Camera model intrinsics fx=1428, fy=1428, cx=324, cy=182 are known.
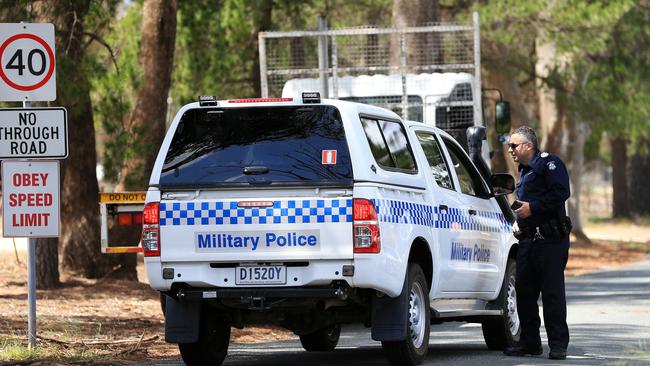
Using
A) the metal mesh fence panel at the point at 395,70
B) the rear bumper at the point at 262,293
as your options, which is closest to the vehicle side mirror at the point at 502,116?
the metal mesh fence panel at the point at 395,70

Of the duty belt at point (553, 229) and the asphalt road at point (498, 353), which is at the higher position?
the duty belt at point (553, 229)

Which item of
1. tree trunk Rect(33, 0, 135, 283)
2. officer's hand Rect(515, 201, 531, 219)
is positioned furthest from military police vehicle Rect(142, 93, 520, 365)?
tree trunk Rect(33, 0, 135, 283)

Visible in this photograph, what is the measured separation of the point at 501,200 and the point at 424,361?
227 centimetres

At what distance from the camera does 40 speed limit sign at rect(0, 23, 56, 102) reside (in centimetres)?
1124

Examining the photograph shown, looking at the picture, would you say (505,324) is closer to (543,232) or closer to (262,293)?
(543,232)

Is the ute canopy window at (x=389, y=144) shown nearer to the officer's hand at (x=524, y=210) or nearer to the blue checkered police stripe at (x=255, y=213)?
the blue checkered police stripe at (x=255, y=213)

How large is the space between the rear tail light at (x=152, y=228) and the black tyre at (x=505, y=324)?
3548 millimetres

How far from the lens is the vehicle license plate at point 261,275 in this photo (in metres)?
9.73

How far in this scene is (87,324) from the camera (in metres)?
14.2

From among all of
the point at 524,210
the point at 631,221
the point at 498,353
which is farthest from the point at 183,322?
the point at 631,221

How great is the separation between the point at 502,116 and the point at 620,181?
31.2 m

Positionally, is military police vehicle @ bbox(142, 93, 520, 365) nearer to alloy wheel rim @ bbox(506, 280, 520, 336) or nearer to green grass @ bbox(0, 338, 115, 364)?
green grass @ bbox(0, 338, 115, 364)

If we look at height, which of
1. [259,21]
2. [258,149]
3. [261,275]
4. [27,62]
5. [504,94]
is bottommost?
[261,275]

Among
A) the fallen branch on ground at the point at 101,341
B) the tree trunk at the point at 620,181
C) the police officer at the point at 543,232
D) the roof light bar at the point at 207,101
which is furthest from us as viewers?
the tree trunk at the point at 620,181
